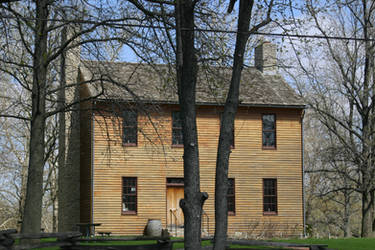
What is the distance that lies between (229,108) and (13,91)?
99.3ft

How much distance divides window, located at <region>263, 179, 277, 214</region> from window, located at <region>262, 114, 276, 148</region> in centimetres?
204

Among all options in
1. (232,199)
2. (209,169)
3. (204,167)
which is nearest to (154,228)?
(204,167)

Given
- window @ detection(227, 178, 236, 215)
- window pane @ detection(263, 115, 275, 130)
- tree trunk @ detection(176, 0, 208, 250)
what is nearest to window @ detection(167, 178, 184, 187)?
window @ detection(227, 178, 236, 215)

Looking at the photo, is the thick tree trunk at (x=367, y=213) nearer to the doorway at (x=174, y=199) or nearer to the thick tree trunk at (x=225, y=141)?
the doorway at (x=174, y=199)

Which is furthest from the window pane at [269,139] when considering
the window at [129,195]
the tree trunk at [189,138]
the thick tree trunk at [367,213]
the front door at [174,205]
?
the tree trunk at [189,138]

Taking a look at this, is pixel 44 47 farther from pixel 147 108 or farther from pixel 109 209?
pixel 109 209

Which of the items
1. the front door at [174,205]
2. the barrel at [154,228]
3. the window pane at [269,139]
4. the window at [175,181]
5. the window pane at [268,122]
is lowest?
the barrel at [154,228]

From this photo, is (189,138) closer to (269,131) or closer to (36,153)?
(36,153)

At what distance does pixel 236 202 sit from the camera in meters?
31.3

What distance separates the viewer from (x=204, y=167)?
3131cm

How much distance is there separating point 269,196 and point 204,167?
4.00 m

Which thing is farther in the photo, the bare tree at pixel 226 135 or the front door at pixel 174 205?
the front door at pixel 174 205

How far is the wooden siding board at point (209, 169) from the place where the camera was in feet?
97.9

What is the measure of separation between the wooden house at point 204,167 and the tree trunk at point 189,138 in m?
15.6
